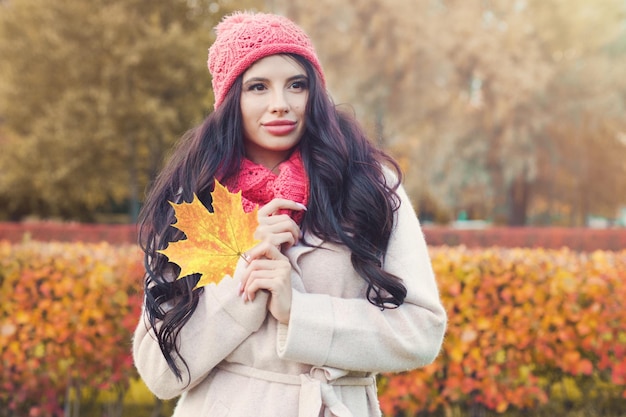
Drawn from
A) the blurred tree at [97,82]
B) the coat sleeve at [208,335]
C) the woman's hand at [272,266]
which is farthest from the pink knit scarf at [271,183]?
the blurred tree at [97,82]

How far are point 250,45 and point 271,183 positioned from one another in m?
0.37

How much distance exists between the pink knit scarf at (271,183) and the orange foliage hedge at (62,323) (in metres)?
2.53

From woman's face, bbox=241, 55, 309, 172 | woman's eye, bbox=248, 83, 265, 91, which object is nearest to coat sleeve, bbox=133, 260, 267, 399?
woman's face, bbox=241, 55, 309, 172

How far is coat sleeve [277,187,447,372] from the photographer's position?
1.65m

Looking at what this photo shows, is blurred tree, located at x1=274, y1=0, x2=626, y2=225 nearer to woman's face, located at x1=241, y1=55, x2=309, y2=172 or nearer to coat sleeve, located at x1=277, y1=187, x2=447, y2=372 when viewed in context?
woman's face, located at x1=241, y1=55, x2=309, y2=172

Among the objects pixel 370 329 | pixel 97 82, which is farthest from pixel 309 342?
pixel 97 82

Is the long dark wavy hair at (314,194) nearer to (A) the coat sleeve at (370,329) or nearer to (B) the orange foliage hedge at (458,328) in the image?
(A) the coat sleeve at (370,329)

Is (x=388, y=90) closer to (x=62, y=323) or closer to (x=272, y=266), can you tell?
(x=62, y=323)

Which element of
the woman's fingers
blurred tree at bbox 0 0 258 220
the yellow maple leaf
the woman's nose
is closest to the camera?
the yellow maple leaf

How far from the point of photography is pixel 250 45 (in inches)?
71.7

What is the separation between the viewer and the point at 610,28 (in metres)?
21.8

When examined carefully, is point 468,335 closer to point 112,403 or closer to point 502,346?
point 502,346

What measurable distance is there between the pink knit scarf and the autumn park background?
254cm

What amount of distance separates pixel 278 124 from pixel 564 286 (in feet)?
9.70
